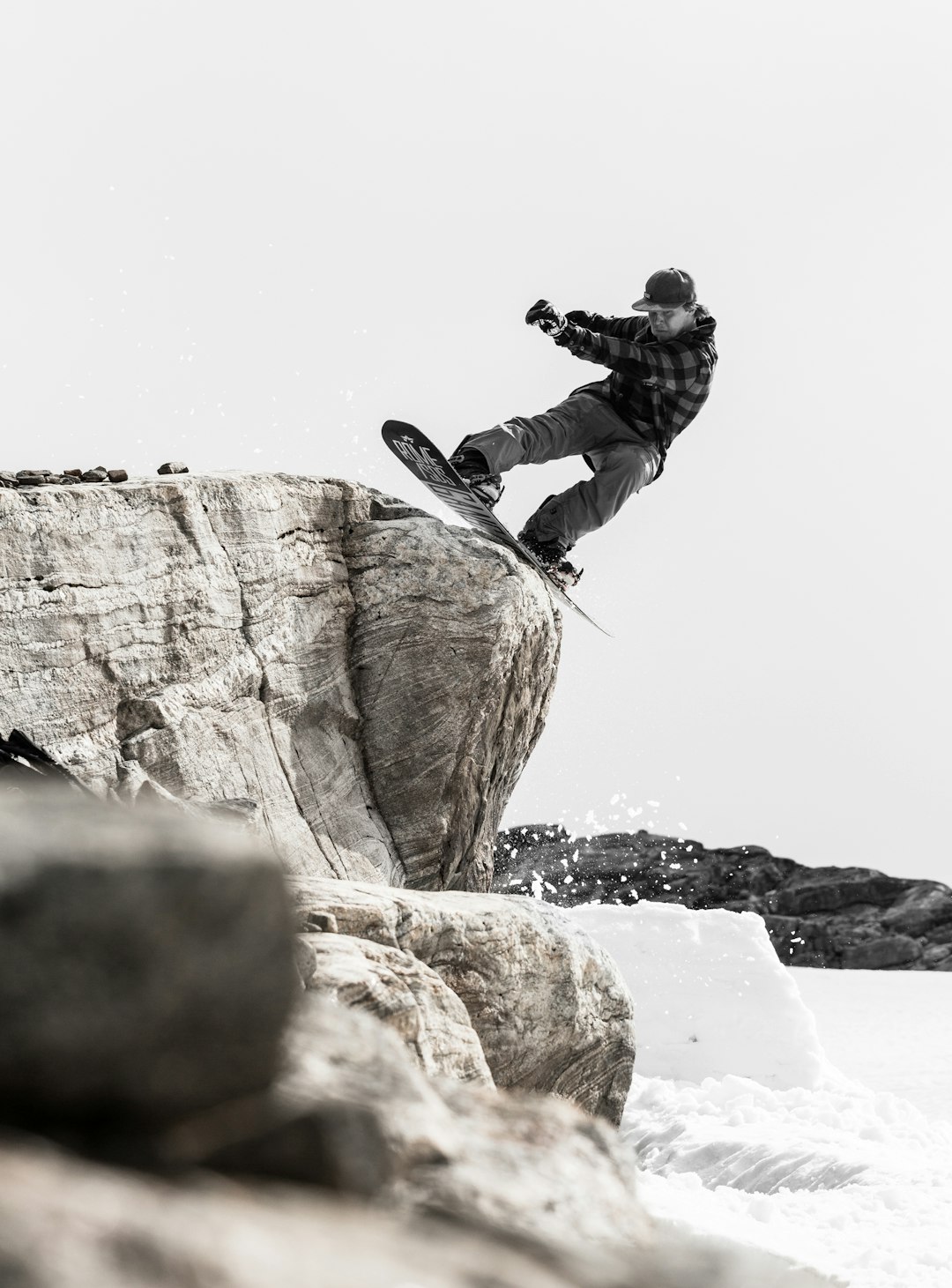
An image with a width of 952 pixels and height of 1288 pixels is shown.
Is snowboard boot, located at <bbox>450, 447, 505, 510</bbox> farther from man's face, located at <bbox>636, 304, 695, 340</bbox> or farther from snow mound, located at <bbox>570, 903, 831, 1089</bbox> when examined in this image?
snow mound, located at <bbox>570, 903, 831, 1089</bbox>

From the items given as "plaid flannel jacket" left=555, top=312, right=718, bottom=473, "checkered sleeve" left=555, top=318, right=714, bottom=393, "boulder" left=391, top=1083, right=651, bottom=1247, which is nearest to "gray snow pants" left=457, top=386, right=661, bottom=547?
"plaid flannel jacket" left=555, top=312, right=718, bottom=473

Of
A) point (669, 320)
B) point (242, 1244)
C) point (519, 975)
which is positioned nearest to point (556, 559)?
point (669, 320)

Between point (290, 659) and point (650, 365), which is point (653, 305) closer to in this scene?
point (650, 365)

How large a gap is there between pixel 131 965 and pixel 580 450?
1036cm

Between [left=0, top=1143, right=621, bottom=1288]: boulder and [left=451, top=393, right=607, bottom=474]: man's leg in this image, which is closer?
[left=0, top=1143, right=621, bottom=1288]: boulder

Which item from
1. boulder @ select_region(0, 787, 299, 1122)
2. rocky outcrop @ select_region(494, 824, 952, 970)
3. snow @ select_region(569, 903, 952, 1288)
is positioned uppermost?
boulder @ select_region(0, 787, 299, 1122)

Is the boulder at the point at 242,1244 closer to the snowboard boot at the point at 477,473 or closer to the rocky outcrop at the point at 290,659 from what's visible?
the rocky outcrop at the point at 290,659

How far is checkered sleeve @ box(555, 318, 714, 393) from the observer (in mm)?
10852

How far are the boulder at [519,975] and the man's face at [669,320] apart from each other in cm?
580

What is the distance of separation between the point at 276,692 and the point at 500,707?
6.79ft

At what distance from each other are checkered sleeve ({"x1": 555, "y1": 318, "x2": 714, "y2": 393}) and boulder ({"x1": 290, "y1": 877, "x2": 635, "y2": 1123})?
18.2 feet

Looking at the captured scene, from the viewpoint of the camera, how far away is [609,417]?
449 inches

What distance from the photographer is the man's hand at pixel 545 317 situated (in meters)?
10.6

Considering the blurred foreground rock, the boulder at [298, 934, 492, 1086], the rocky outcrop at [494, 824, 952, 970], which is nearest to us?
the blurred foreground rock
